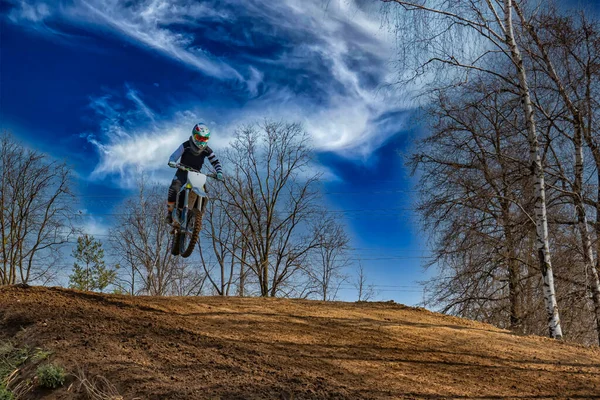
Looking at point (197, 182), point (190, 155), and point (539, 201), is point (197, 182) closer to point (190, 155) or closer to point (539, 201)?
point (190, 155)

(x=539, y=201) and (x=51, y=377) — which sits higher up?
(x=539, y=201)

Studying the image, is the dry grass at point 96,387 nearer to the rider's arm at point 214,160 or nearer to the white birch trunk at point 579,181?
the rider's arm at point 214,160

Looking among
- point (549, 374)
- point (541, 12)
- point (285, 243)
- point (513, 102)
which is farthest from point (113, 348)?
point (285, 243)

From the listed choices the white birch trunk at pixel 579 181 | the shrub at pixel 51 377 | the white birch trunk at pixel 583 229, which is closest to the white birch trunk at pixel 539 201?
the white birch trunk at pixel 579 181

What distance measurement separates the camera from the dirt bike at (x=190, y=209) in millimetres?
7984

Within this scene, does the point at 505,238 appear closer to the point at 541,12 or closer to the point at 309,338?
the point at 541,12

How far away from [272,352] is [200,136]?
4.13 metres

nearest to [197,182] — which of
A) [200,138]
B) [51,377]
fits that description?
[200,138]

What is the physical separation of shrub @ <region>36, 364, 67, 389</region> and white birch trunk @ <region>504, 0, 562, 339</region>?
961cm

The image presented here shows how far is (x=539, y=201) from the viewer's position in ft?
34.6

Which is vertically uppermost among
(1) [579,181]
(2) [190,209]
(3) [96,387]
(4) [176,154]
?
(1) [579,181]

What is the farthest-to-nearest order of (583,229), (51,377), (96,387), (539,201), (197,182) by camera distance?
(583,229)
(539,201)
(197,182)
(51,377)
(96,387)

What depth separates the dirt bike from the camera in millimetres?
7984

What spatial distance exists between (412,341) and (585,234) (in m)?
7.80
